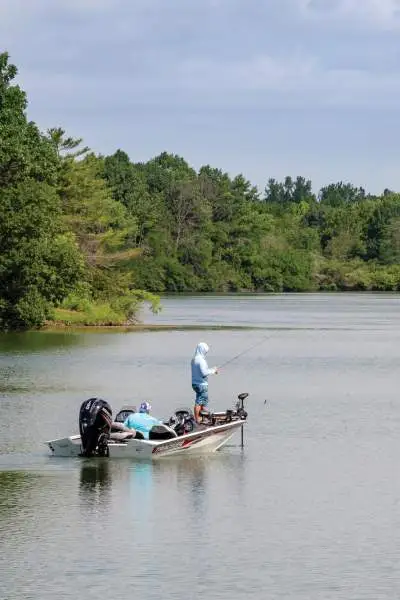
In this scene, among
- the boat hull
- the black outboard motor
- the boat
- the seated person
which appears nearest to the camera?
the black outboard motor

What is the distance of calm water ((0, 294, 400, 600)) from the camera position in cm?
1864

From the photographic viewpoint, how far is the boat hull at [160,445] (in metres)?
27.0

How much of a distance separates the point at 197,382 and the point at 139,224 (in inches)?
5809

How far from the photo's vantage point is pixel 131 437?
89.6ft

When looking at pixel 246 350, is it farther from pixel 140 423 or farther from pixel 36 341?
pixel 140 423

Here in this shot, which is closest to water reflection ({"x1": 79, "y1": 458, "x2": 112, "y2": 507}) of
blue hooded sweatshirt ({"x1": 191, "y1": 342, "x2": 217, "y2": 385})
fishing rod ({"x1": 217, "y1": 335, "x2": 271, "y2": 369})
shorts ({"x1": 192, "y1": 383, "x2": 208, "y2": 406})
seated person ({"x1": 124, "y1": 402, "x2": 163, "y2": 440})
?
seated person ({"x1": 124, "y1": 402, "x2": 163, "y2": 440})

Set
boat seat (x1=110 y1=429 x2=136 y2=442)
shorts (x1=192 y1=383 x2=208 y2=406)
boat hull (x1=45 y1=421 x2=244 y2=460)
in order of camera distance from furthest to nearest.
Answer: shorts (x1=192 y1=383 x2=208 y2=406), boat seat (x1=110 y1=429 x2=136 y2=442), boat hull (x1=45 y1=421 x2=244 y2=460)

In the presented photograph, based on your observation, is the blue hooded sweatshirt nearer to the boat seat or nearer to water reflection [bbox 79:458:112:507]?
the boat seat

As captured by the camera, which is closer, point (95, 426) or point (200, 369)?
point (95, 426)

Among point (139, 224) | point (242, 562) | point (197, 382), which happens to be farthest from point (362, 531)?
point (139, 224)

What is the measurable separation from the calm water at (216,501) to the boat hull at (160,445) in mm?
243

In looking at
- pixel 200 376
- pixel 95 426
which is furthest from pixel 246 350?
pixel 95 426

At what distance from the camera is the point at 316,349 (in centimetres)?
6331

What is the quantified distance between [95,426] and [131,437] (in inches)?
35.5
